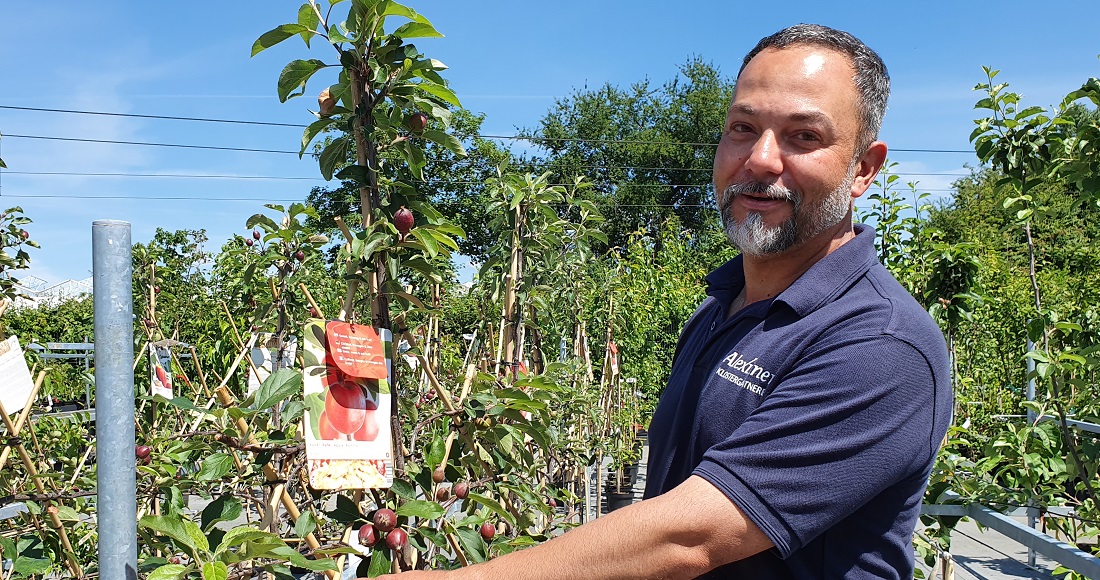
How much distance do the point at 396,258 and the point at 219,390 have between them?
38cm

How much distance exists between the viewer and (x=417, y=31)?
1.45 metres

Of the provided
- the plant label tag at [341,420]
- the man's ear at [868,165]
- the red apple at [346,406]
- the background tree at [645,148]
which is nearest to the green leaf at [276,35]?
the plant label tag at [341,420]

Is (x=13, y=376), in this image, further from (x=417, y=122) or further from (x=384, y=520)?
(x=417, y=122)

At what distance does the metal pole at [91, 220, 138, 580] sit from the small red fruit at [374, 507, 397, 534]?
0.51 meters

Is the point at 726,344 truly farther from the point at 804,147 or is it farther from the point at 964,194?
the point at 964,194

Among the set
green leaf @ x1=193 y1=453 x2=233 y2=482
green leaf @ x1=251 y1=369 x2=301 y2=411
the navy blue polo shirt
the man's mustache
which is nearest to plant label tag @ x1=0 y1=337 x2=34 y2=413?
green leaf @ x1=193 y1=453 x2=233 y2=482

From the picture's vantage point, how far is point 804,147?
1335 mm

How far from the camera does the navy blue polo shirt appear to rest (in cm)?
106

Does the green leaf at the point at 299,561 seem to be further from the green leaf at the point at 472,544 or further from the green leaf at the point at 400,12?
the green leaf at the point at 400,12

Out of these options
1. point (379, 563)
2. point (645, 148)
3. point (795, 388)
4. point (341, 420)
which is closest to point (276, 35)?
point (341, 420)

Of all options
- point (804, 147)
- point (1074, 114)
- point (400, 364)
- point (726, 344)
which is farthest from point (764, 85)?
point (1074, 114)

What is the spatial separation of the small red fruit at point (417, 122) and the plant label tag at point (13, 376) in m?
0.95

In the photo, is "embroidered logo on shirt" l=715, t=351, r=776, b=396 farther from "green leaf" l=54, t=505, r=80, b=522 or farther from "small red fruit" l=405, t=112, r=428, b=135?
"green leaf" l=54, t=505, r=80, b=522

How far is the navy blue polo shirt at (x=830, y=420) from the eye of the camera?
1059 millimetres
